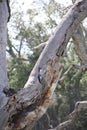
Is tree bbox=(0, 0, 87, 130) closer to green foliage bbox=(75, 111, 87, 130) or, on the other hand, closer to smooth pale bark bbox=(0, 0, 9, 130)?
smooth pale bark bbox=(0, 0, 9, 130)

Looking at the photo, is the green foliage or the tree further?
the green foliage

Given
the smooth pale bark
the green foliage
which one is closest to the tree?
the smooth pale bark

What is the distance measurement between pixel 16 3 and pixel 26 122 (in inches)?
697

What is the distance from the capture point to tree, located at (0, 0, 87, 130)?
2.77 m

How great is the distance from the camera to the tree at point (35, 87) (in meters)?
2.77

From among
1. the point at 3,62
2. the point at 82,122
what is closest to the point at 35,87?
the point at 3,62

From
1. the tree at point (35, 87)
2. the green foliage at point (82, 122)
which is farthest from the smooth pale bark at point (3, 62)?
the green foliage at point (82, 122)

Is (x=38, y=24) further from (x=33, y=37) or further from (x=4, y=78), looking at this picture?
(x=4, y=78)

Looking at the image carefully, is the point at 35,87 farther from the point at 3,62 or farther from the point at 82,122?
the point at 82,122

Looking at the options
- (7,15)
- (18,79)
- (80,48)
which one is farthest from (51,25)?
(7,15)

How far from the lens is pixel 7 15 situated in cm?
318

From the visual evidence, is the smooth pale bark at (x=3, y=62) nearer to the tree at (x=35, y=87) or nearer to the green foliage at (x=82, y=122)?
the tree at (x=35, y=87)

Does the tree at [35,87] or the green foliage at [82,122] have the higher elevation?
the tree at [35,87]

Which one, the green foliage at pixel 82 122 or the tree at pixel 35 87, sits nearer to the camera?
the tree at pixel 35 87
